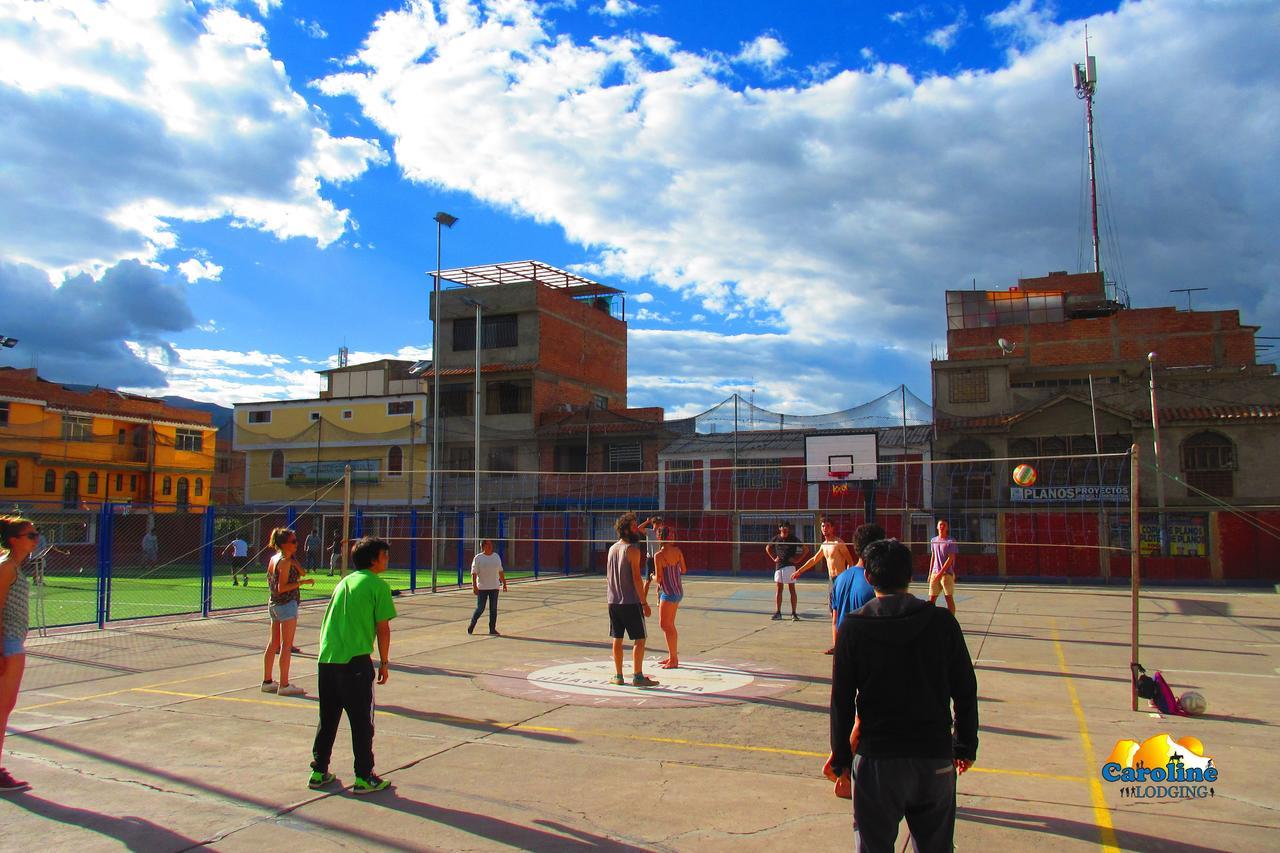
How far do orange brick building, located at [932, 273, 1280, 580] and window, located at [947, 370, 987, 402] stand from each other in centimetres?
5

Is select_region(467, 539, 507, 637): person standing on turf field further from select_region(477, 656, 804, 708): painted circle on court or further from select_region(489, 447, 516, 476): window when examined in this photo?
select_region(489, 447, 516, 476): window

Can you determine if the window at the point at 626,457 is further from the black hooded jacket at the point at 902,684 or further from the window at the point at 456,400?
the black hooded jacket at the point at 902,684

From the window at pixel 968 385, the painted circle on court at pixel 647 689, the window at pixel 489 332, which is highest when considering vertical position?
the window at pixel 489 332

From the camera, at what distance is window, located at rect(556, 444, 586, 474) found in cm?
4447

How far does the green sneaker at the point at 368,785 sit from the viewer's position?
5.82 m

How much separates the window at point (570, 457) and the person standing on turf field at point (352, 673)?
38.2m

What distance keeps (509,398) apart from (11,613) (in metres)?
41.7

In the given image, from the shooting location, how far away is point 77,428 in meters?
51.3

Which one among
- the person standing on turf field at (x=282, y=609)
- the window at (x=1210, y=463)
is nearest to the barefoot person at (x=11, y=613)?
the person standing on turf field at (x=282, y=609)

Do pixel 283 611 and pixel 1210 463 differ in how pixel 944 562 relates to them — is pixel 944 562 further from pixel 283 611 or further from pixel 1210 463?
pixel 1210 463

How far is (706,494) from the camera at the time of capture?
3572 cm

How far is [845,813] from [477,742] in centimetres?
313

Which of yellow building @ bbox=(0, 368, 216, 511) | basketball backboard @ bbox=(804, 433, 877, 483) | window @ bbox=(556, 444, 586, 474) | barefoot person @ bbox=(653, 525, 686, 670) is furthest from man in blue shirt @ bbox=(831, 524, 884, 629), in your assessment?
yellow building @ bbox=(0, 368, 216, 511)

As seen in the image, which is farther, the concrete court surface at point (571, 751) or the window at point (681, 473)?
the window at point (681, 473)
